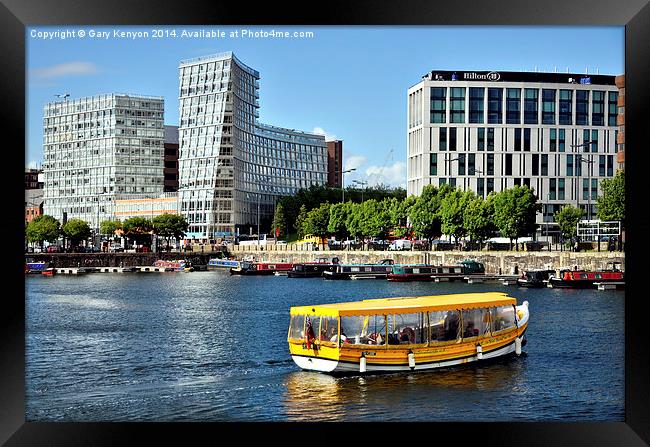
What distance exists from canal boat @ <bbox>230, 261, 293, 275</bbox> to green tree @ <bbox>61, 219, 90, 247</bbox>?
13757mm

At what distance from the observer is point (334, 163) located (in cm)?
13812

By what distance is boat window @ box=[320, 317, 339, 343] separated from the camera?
88.4 feet

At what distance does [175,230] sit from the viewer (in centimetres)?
9281

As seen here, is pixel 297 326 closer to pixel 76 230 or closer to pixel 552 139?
pixel 76 230

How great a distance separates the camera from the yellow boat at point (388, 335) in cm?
2695

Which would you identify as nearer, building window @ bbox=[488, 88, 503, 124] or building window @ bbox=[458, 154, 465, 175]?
building window @ bbox=[488, 88, 503, 124]

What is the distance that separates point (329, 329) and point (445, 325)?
149 inches

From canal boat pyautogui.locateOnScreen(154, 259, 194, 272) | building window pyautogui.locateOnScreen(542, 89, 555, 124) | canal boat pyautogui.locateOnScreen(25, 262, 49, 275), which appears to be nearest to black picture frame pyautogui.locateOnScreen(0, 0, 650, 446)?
canal boat pyautogui.locateOnScreen(25, 262, 49, 275)

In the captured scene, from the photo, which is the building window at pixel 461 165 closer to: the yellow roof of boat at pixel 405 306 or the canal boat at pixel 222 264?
the canal boat at pixel 222 264

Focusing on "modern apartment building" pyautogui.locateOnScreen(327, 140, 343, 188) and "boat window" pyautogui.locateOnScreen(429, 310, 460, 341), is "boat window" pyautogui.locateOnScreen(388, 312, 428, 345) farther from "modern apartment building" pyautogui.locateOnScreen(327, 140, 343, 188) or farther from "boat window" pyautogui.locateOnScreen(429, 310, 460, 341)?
"modern apartment building" pyautogui.locateOnScreen(327, 140, 343, 188)

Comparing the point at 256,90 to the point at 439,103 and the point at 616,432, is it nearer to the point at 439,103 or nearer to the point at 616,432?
the point at 439,103

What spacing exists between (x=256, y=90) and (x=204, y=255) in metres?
23.0

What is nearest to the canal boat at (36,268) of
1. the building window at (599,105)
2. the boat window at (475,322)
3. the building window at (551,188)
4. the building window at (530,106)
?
the building window at (530,106)
